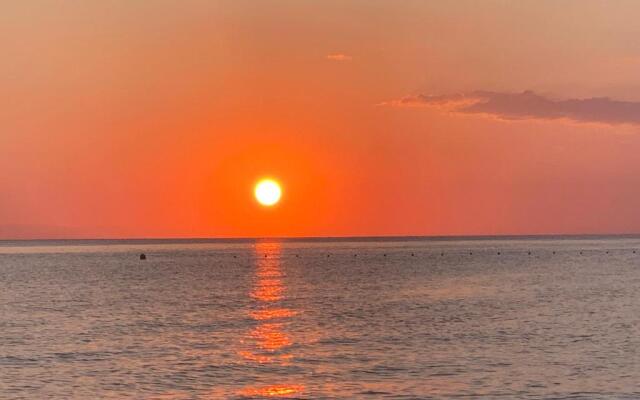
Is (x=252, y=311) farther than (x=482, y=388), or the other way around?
(x=252, y=311)

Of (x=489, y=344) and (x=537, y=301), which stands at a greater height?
(x=537, y=301)

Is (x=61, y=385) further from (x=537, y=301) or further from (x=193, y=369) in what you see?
(x=537, y=301)

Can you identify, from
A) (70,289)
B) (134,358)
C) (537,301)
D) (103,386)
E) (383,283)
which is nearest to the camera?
(103,386)

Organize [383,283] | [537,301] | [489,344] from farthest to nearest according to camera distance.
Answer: [383,283], [537,301], [489,344]

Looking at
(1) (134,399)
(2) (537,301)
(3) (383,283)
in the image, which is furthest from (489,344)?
(3) (383,283)

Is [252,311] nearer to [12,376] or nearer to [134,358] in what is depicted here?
[134,358]

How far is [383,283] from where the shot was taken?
11025 centimetres

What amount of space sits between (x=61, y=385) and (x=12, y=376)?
366cm

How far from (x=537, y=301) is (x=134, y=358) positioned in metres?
45.1

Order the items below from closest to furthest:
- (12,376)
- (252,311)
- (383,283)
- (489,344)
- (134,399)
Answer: (134,399)
(12,376)
(489,344)
(252,311)
(383,283)

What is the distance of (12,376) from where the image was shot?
3831 centimetres

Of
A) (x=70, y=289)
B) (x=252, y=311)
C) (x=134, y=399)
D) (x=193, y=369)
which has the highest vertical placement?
(x=70, y=289)

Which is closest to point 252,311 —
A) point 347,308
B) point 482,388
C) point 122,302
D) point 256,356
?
point 347,308

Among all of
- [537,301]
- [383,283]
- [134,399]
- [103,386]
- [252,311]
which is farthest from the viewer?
[383,283]
